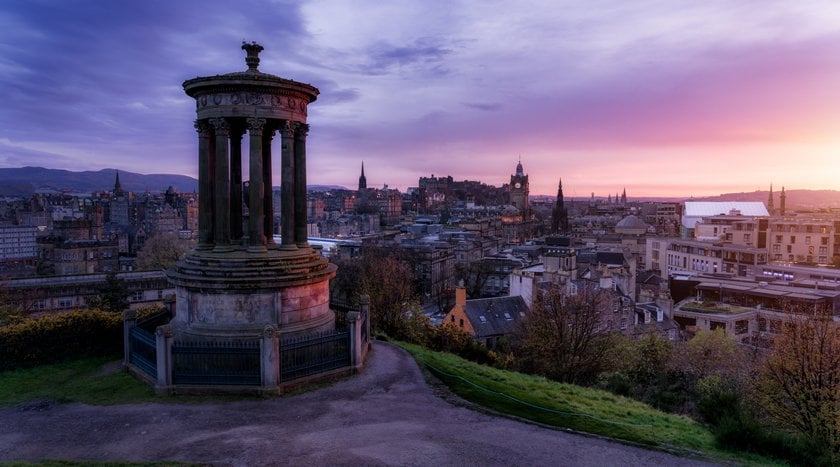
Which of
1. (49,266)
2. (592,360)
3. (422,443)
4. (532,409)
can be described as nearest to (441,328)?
(592,360)

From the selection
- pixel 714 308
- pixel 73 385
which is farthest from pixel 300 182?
pixel 714 308

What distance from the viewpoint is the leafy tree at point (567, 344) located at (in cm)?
2848

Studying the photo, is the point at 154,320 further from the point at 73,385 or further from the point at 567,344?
the point at 567,344

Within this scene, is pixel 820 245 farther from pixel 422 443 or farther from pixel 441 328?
pixel 422 443

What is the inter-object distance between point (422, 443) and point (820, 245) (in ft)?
341

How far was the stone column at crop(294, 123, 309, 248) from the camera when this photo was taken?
1961cm

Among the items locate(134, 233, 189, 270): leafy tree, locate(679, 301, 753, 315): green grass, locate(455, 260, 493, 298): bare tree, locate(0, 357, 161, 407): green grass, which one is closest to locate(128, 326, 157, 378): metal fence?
locate(0, 357, 161, 407): green grass

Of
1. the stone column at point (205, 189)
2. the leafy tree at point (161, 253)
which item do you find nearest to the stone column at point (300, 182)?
the stone column at point (205, 189)

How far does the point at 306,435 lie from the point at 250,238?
25.8 ft

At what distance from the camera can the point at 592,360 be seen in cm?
2855

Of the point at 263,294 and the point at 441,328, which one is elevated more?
the point at 263,294

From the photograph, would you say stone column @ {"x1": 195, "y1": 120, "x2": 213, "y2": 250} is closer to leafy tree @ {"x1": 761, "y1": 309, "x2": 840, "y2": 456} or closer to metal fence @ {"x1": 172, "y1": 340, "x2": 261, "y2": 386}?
metal fence @ {"x1": 172, "y1": 340, "x2": 261, "y2": 386}

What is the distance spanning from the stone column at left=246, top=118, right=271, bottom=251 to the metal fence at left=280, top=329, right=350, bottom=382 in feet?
12.3

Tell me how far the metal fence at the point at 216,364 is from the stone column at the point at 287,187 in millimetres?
4501
